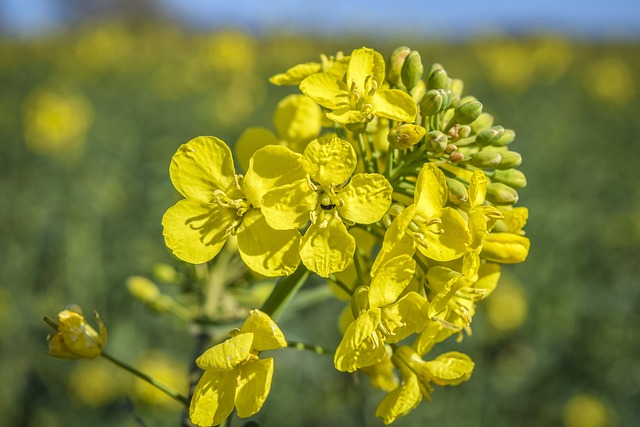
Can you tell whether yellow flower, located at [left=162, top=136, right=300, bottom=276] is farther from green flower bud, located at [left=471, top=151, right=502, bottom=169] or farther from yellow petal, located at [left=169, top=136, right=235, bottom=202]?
green flower bud, located at [left=471, top=151, right=502, bottom=169]

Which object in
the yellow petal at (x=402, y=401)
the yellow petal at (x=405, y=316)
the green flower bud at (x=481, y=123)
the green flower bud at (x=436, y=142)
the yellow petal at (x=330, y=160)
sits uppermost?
the green flower bud at (x=481, y=123)

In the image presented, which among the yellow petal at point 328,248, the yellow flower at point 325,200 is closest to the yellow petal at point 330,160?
the yellow flower at point 325,200

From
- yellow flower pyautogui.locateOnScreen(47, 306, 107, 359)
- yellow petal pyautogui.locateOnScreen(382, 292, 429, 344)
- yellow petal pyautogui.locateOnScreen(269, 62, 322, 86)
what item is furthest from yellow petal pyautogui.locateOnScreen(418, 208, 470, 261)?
yellow flower pyautogui.locateOnScreen(47, 306, 107, 359)

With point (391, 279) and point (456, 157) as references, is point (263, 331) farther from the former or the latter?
point (456, 157)

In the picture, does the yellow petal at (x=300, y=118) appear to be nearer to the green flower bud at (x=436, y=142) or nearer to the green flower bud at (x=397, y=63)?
the green flower bud at (x=397, y=63)

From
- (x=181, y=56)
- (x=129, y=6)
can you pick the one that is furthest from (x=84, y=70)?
(x=129, y=6)

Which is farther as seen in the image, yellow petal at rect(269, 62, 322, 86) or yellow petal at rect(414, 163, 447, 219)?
yellow petal at rect(269, 62, 322, 86)

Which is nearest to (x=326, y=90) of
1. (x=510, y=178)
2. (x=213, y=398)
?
(x=510, y=178)
